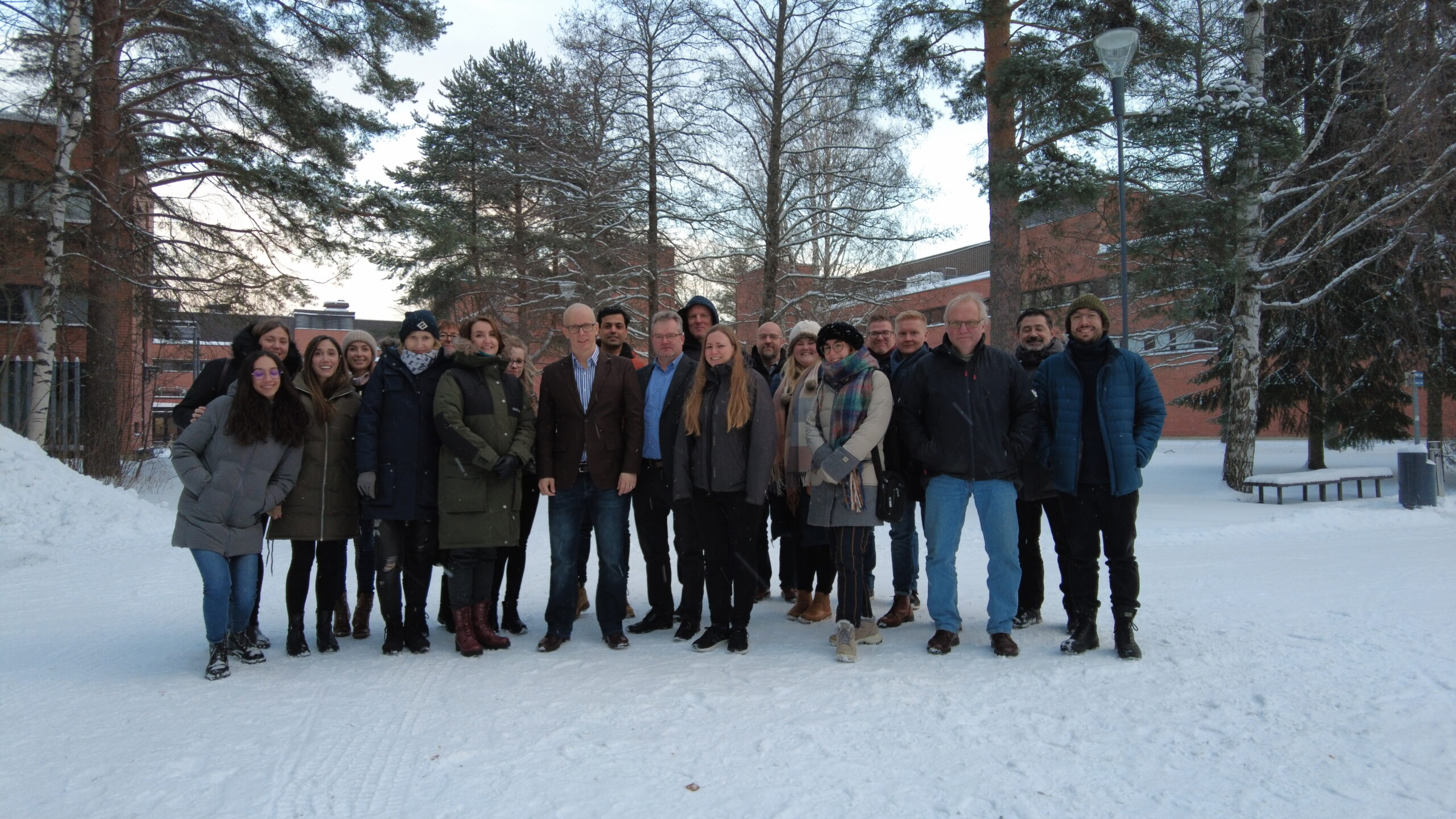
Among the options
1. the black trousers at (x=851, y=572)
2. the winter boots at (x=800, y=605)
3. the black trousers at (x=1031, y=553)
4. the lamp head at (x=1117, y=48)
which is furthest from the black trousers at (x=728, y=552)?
the lamp head at (x=1117, y=48)

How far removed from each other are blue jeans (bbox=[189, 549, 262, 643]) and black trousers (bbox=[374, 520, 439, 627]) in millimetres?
662

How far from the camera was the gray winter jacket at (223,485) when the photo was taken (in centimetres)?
450

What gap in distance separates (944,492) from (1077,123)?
9.43m

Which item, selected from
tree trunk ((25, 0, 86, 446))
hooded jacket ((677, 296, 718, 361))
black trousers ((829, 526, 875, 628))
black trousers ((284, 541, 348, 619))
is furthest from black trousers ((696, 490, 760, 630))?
tree trunk ((25, 0, 86, 446))

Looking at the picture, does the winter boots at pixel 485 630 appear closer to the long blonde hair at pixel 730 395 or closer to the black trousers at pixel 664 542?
the black trousers at pixel 664 542

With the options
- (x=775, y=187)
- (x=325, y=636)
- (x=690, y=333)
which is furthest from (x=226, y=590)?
(x=775, y=187)

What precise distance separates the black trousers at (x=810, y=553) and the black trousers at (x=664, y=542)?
32.9 inches

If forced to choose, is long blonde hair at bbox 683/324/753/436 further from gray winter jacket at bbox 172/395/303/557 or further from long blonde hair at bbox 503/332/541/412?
gray winter jacket at bbox 172/395/303/557

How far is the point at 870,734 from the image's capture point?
3473 millimetres

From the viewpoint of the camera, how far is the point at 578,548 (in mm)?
5250

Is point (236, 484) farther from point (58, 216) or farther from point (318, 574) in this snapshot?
point (58, 216)

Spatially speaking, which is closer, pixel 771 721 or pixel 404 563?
pixel 771 721

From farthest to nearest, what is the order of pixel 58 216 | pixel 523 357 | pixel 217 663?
pixel 58 216, pixel 523 357, pixel 217 663

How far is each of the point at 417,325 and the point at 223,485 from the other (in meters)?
1.39
